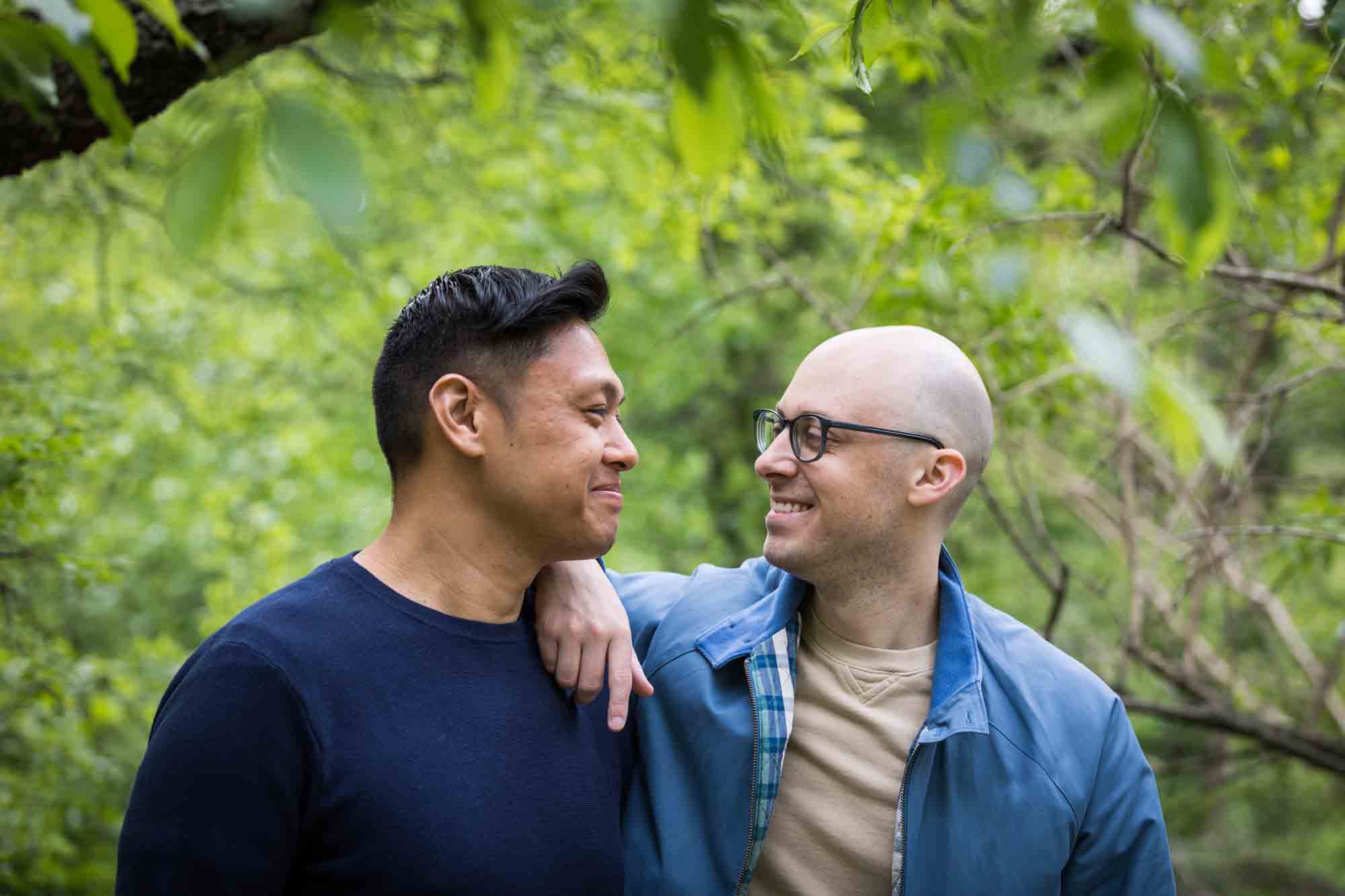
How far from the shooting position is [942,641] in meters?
2.31

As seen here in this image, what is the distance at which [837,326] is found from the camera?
3.90m

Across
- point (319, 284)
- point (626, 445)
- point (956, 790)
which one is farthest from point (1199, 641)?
point (319, 284)

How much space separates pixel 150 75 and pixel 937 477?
1889mm

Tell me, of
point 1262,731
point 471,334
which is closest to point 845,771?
point 471,334

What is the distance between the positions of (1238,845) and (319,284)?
7455mm

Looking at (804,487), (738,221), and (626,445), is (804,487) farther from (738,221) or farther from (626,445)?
(738,221)

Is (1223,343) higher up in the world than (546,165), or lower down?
lower down

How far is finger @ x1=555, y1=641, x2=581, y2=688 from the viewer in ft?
6.63

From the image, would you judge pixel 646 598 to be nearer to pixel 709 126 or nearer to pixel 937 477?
pixel 937 477

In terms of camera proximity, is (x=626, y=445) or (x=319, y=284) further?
A: (x=319, y=284)

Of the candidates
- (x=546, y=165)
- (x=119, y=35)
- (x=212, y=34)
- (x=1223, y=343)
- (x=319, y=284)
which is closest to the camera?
(x=119, y=35)

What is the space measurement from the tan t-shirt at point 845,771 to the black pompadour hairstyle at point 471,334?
0.89m

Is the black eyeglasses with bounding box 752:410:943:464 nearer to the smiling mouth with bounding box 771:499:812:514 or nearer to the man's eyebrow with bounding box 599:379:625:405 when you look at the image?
the smiling mouth with bounding box 771:499:812:514

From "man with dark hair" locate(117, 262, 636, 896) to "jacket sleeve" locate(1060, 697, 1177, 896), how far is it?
2.87 ft
